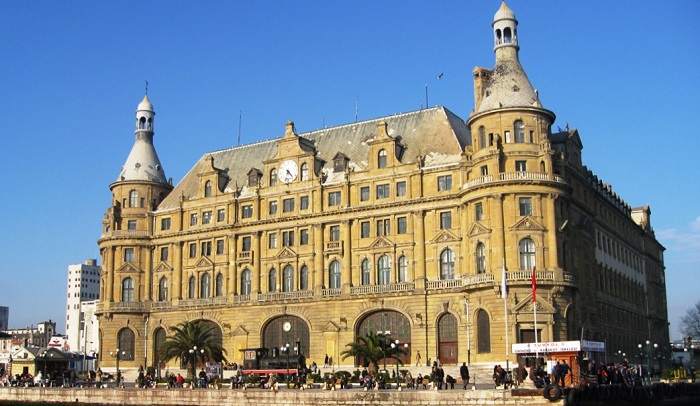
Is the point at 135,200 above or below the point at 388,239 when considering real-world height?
above

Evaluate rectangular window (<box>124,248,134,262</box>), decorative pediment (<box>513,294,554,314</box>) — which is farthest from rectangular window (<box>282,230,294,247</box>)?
decorative pediment (<box>513,294,554,314</box>)

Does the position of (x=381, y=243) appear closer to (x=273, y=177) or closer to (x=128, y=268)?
(x=273, y=177)

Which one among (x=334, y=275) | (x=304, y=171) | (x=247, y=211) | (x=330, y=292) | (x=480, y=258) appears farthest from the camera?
(x=247, y=211)

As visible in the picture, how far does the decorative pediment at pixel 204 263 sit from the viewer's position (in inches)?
3795

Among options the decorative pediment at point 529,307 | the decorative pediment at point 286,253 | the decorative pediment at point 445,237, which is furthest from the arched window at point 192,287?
the decorative pediment at point 529,307

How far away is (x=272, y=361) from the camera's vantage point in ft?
258

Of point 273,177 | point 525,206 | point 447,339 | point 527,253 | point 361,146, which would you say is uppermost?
point 361,146

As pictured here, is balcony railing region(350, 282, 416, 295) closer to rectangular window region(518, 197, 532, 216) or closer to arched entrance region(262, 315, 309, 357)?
arched entrance region(262, 315, 309, 357)

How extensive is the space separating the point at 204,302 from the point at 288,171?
17.5 meters

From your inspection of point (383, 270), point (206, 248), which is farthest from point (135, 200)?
point (383, 270)

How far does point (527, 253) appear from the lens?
75.2m

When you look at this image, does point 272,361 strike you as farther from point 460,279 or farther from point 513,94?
point 513,94

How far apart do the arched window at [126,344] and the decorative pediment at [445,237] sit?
131ft

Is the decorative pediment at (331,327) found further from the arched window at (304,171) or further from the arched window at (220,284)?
the arched window at (304,171)
